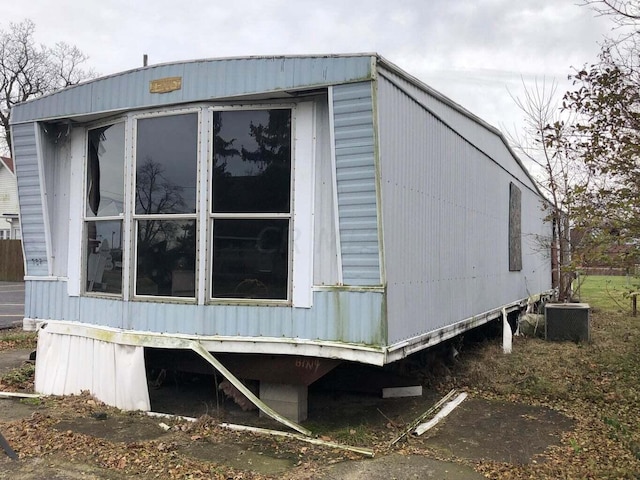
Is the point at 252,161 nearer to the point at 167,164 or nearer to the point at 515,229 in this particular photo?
the point at 167,164

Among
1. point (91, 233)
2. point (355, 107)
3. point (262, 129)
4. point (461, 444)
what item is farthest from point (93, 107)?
point (461, 444)

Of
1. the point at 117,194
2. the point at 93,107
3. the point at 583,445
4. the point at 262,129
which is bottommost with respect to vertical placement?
the point at 583,445

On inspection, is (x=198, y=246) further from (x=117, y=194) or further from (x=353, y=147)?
(x=353, y=147)

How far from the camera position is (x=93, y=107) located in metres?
6.06

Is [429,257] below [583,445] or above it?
above

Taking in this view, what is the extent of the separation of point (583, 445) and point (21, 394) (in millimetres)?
A: 5729

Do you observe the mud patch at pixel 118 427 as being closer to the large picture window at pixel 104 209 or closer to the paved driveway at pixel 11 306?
the large picture window at pixel 104 209

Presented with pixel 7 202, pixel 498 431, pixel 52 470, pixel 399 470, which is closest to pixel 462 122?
pixel 498 431

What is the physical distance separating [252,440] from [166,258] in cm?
189

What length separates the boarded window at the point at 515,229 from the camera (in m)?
10.2

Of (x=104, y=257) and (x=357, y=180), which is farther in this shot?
(x=104, y=257)

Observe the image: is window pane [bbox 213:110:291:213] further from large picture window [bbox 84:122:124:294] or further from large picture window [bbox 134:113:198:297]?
large picture window [bbox 84:122:124:294]

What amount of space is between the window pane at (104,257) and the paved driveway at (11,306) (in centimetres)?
677

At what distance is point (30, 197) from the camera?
667cm
